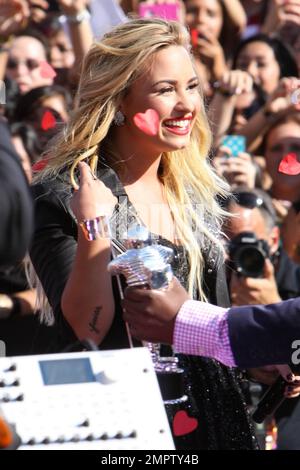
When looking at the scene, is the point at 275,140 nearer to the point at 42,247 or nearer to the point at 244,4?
the point at 244,4

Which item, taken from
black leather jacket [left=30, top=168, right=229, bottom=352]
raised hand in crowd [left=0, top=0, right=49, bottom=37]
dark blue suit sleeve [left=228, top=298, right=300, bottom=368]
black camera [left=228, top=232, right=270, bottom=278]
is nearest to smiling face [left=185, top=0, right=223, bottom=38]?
raised hand in crowd [left=0, top=0, right=49, bottom=37]

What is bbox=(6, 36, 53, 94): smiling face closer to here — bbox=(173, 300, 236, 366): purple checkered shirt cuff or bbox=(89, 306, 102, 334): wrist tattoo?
bbox=(89, 306, 102, 334): wrist tattoo

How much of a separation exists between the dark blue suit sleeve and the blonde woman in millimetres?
497

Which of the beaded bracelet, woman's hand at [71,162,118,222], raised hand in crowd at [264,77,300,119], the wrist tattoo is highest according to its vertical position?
woman's hand at [71,162,118,222]

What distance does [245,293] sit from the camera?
170 inches

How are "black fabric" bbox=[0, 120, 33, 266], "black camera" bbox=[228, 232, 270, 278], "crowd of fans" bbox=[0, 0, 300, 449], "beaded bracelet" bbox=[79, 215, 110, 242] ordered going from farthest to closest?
"crowd of fans" bbox=[0, 0, 300, 449] → "black camera" bbox=[228, 232, 270, 278] → "beaded bracelet" bbox=[79, 215, 110, 242] → "black fabric" bbox=[0, 120, 33, 266]

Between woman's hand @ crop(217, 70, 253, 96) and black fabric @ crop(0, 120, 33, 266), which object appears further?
woman's hand @ crop(217, 70, 253, 96)

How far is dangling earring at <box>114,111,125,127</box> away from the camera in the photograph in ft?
10.8

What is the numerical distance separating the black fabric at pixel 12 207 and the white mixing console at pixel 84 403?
0.98ft

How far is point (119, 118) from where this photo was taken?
3.30 m

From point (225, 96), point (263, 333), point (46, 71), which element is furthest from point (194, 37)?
point (263, 333)

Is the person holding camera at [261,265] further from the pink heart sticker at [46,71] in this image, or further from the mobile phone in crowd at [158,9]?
the pink heart sticker at [46,71]

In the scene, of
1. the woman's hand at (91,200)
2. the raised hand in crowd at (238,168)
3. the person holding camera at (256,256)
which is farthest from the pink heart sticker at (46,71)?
the woman's hand at (91,200)

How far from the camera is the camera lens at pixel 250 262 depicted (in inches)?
166
